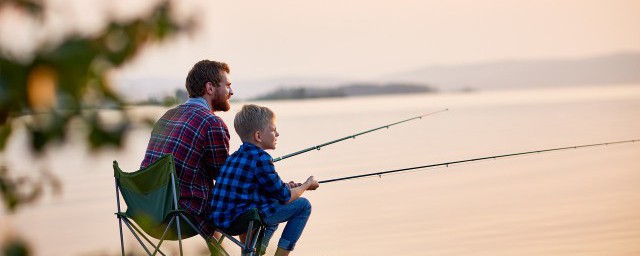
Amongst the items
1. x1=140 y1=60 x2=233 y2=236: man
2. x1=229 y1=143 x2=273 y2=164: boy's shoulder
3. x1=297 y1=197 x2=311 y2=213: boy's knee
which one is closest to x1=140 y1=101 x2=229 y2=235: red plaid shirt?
x1=140 y1=60 x2=233 y2=236: man

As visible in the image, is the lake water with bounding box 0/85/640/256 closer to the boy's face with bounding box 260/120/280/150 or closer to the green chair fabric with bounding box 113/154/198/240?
the green chair fabric with bounding box 113/154/198/240

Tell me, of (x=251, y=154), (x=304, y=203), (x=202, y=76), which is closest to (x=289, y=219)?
(x=304, y=203)

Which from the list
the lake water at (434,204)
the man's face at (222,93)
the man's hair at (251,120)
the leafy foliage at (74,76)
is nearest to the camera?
the leafy foliage at (74,76)

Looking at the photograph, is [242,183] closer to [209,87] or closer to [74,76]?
[209,87]

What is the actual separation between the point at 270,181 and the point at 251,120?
0.24m

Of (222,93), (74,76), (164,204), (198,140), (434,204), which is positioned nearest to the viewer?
(74,76)

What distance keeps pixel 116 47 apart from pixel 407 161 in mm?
12252

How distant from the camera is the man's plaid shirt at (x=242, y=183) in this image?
13.0 feet

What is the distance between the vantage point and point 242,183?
3.96 metres

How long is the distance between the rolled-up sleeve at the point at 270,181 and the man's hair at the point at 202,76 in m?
0.43

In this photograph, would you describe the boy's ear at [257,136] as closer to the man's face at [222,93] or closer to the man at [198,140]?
the man at [198,140]

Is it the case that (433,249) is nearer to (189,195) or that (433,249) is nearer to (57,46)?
(189,195)

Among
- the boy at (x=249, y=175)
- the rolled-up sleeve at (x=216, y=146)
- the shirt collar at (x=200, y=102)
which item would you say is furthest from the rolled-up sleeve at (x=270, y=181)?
the shirt collar at (x=200, y=102)

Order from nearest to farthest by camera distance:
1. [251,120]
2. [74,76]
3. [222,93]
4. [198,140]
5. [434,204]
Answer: [74,76] < [251,120] < [198,140] < [222,93] < [434,204]
